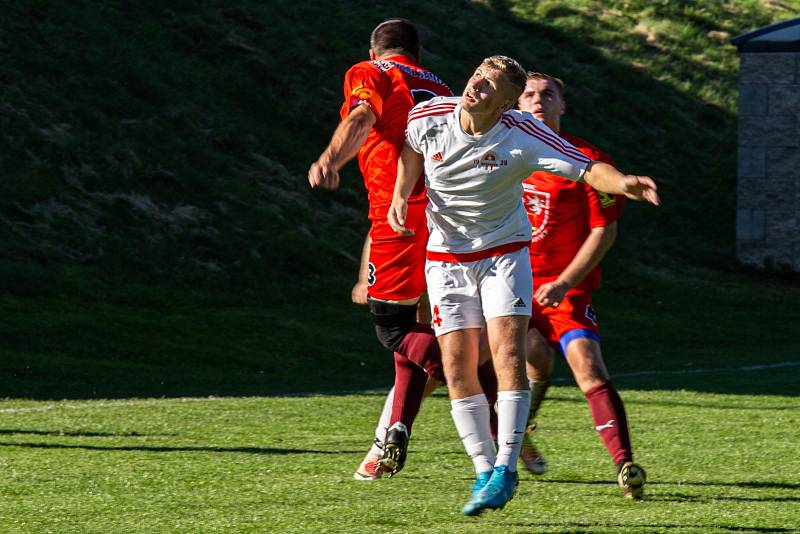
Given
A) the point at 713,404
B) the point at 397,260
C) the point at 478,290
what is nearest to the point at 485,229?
the point at 478,290

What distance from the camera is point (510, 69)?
6383 millimetres

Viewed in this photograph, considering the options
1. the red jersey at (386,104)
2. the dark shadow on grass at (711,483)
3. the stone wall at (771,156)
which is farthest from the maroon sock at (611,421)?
the stone wall at (771,156)

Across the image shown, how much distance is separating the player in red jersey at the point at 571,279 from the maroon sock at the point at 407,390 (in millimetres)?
623

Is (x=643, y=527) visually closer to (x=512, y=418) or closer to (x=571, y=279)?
(x=512, y=418)

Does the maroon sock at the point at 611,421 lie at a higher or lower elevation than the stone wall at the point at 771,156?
higher

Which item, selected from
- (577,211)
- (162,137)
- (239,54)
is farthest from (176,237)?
(577,211)

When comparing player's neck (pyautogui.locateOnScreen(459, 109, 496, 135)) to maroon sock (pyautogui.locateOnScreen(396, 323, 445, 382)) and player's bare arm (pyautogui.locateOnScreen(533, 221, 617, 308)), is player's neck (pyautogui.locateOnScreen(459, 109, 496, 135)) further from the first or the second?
maroon sock (pyautogui.locateOnScreen(396, 323, 445, 382))

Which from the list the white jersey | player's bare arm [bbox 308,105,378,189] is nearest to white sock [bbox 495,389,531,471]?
the white jersey

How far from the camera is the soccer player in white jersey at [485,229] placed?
634 centimetres

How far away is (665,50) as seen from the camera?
3862 centimetres

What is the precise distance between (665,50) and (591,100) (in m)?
4.34

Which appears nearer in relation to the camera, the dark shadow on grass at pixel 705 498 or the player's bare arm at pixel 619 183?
the player's bare arm at pixel 619 183

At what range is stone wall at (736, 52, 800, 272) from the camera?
29906 mm

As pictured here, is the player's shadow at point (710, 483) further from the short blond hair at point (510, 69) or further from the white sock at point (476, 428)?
the short blond hair at point (510, 69)
